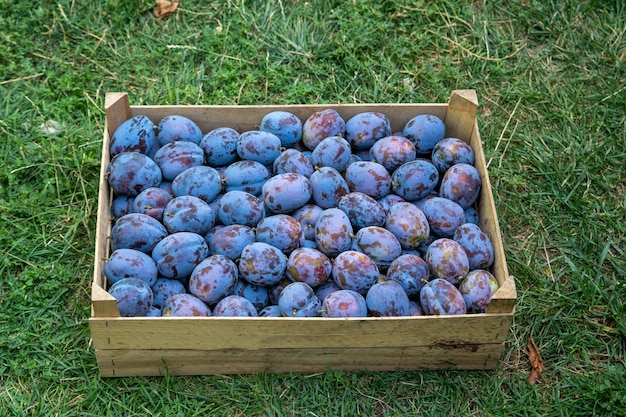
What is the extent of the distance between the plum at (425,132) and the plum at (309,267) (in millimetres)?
715

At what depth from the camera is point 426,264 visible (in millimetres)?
2619

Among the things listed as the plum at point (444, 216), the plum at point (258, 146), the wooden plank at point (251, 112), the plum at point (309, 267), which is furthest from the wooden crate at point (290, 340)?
the plum at point (258, 146)

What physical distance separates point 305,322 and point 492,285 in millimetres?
698

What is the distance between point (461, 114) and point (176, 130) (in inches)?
45.2

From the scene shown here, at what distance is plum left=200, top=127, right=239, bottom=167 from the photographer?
291 centimetres

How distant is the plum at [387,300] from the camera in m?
2.46

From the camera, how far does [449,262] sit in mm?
2588

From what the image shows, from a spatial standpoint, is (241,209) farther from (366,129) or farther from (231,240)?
(366,129)

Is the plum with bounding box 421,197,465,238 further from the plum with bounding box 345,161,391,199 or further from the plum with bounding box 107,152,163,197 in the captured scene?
the plum with bounding box 107,152,163,197

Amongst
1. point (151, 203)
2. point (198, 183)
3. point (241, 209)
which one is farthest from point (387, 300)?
point (151, 203)

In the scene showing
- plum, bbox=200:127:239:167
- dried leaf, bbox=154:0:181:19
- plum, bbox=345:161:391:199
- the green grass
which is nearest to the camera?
the green grass

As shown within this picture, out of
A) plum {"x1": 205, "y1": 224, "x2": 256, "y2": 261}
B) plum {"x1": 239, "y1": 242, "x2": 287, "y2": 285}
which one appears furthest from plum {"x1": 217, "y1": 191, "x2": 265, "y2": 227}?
plum {"x1": 239, "y1": 242, "x2": 287, "y2": 285}

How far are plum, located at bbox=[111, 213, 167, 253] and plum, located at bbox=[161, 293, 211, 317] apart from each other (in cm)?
24

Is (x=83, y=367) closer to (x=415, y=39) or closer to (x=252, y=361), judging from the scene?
(x=252, y=361)
